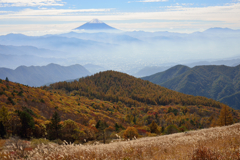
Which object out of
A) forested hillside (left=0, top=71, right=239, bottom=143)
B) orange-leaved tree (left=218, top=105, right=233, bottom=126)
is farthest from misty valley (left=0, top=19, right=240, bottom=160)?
orange-leaved tree (left=218, top=105, right=233, bottom=126)

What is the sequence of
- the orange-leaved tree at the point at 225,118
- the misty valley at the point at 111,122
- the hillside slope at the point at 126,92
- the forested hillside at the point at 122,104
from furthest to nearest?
the hillside slope at the point at 126,92, the forested hillside at the point at 122,104, the orange-leaved tree at the point at 225,118, the misty valley at the point at 111,122

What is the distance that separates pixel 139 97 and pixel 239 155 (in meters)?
131

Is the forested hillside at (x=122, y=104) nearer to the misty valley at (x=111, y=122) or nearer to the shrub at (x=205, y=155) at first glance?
the misty valley at (x=111, y=122)

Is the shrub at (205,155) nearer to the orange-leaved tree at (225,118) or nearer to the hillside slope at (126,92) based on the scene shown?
the orange-leaved tree at (225,118)

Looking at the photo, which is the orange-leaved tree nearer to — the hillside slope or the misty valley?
the misty valley

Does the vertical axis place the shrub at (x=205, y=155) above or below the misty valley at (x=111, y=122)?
above

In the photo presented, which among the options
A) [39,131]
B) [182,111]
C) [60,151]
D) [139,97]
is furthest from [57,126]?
[139,97]

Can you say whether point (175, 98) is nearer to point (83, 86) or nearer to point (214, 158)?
point (83, 86)

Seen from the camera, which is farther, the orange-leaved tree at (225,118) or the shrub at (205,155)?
the orange-leaved tree at (225,118)

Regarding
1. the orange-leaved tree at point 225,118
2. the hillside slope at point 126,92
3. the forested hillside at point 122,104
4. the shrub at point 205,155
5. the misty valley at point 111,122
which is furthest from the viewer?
the hillside slope at point 126,92

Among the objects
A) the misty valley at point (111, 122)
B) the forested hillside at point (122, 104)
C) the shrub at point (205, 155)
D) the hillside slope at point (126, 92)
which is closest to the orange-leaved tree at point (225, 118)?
the misty valley at point (111, 122)

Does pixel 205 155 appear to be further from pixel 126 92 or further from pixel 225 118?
pixel 126 92

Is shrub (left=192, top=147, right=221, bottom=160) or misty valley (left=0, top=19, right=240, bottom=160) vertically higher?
shrub (left=192, top=147, right=221, bottom=160)

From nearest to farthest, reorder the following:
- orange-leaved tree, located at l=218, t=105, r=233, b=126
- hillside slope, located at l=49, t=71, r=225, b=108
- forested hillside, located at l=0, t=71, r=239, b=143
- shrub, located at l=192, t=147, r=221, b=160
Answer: shrub, located at l=192, t=147, r=221, b=160, orange-leaved tree, located at l=218, t=105, r=233, b=126, forested hillside, located at l=0, t=71, r=239, b=143, hillside slope, located at l=49, t=71, r=225, b=108
